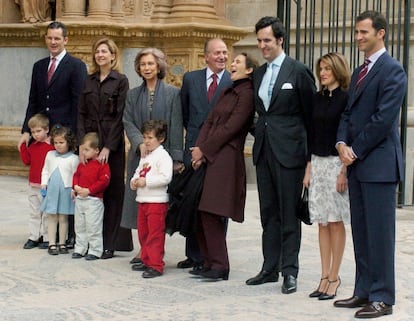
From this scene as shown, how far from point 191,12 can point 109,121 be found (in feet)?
16.8

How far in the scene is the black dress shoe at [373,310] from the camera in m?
6.13

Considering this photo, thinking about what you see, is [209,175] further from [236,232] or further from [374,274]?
[236,232]

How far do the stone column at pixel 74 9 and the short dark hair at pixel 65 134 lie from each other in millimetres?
4977

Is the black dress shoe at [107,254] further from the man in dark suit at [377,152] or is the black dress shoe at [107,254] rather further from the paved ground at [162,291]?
the man in dark suit at [377,152]

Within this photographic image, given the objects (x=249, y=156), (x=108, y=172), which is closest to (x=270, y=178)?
(x=108, y=172)

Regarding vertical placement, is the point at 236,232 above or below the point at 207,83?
below

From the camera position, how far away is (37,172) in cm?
868

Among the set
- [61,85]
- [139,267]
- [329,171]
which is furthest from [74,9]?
[329,171]

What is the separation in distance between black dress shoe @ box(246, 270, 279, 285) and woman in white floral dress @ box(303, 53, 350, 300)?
528 mm

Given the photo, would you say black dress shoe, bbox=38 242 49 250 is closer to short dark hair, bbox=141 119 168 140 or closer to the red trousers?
the red trousers

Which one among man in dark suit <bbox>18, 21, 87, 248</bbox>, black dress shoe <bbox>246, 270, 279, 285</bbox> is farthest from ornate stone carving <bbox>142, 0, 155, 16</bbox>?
black dress shoe <bbox>246, 270, 279, 285</bbox>

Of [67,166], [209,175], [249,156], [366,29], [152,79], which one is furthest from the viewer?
[249,156]

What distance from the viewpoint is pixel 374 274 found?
6.23 m

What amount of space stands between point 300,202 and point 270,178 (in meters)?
0.35
